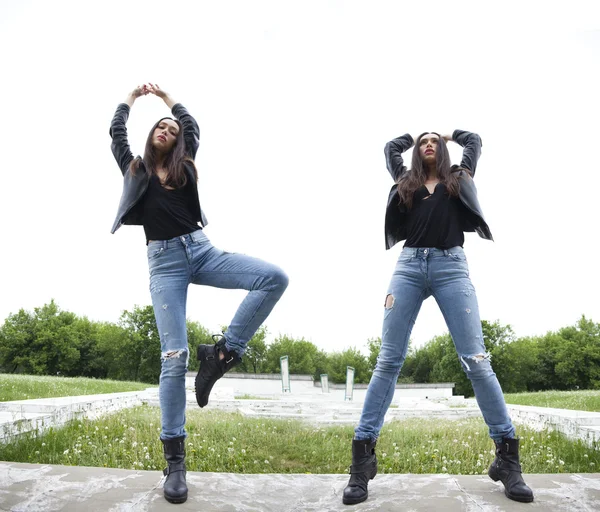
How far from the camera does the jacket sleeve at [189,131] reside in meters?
3.78

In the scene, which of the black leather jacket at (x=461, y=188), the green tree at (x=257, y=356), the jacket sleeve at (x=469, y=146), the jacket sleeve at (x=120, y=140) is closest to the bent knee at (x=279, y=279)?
the black leather jacket at (x=461, y=188)

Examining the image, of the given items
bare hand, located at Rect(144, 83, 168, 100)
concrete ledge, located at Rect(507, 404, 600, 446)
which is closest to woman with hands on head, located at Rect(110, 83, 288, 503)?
bare hand, located at Rect(144, 83, 168, 100)

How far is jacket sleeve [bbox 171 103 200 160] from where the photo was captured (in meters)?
3.78

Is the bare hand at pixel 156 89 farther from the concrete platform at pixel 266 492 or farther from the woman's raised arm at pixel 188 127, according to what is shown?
the concrete platform at pixel 266 492

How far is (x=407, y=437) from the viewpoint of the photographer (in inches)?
269

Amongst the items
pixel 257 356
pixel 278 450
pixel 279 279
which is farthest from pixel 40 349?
pixel 279 279

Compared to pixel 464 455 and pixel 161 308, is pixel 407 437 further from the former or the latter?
pixel 161 308

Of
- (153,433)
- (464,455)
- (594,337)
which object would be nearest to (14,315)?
(153,433)

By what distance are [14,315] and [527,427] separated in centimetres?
5158

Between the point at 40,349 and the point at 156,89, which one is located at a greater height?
the point at 156,89

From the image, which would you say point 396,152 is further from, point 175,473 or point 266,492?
point 175,473

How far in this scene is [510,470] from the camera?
124 inches

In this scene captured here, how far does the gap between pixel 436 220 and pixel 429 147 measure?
0.68 meters

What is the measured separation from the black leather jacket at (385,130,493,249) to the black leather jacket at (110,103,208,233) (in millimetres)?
1463
